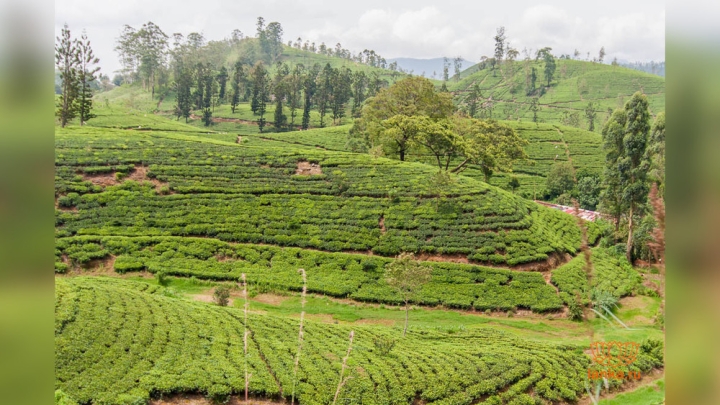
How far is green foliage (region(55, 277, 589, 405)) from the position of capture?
11547mm

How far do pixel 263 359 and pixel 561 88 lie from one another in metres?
105

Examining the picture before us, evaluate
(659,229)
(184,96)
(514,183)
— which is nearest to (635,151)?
(514,183)

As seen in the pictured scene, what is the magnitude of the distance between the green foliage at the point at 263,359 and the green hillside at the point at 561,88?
246ft

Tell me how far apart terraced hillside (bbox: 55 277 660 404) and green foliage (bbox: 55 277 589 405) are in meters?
0.03

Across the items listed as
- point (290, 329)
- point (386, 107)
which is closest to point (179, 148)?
point (386, 107)

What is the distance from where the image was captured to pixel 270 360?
1295 cm

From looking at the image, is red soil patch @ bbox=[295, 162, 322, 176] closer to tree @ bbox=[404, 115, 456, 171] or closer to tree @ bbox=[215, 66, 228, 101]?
tree @ bbox=[404, 115, 456, 171]

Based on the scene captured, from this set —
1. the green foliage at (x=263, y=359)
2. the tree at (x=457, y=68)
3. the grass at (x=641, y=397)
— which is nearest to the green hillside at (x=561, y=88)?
the tree at (x=457, y=68)

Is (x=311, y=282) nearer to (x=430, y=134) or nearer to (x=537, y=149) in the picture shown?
(x=430, y=134)

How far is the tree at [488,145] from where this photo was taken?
35.6 metres

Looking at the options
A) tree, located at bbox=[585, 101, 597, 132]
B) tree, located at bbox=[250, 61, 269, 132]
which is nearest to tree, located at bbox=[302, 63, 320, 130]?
tree, located at bbox=[250, 61, 269, 132]

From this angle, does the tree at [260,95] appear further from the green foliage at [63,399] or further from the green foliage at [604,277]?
the green foliage at [63,399]

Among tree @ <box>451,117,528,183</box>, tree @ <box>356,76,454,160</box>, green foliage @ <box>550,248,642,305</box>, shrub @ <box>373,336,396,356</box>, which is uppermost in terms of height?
tree @ <box>356,76,454,160</box>
